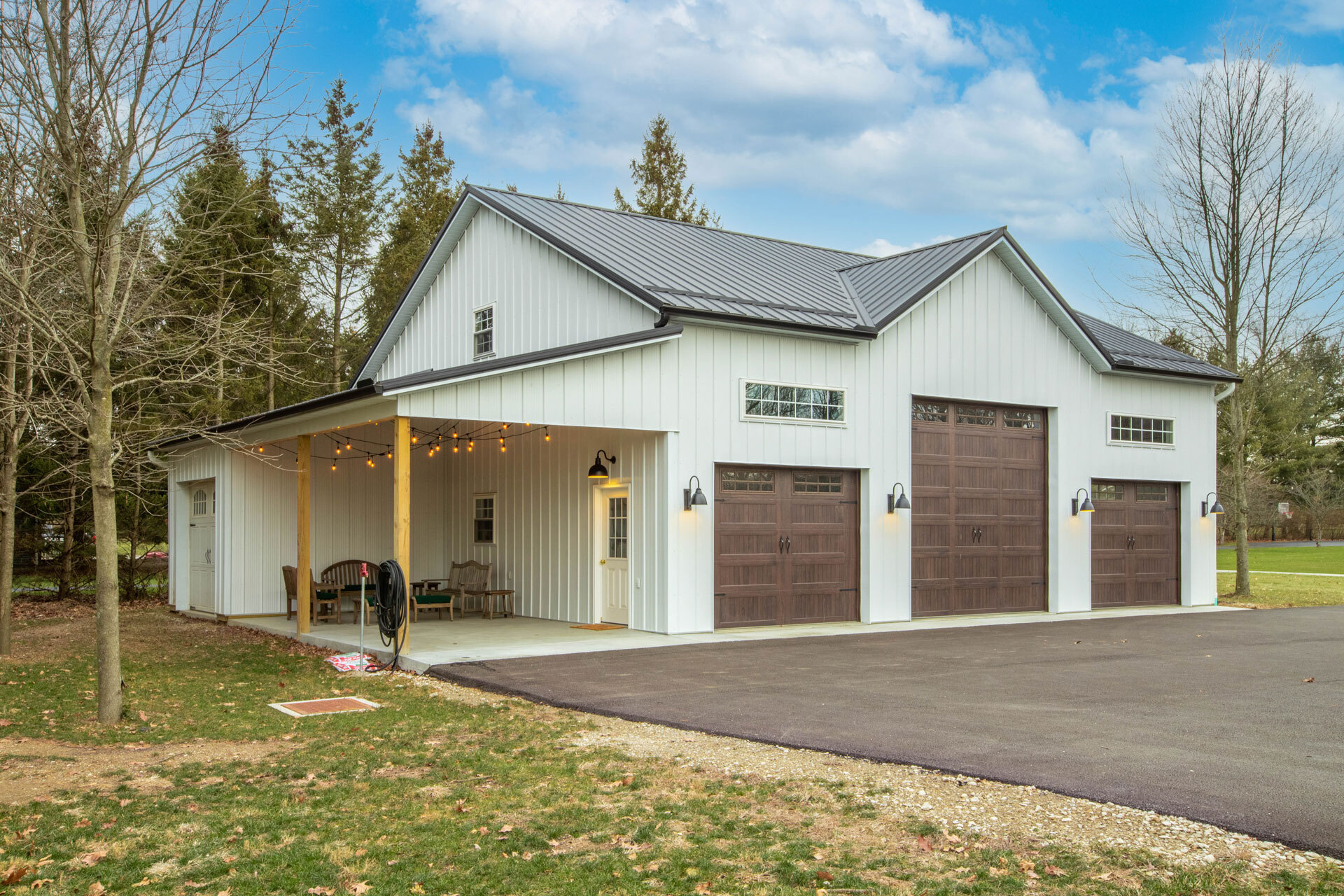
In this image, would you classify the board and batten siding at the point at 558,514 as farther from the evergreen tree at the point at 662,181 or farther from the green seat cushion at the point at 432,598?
the evergreen tree at the point at 662,181

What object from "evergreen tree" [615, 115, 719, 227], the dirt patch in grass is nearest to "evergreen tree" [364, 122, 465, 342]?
→ "evergreen tree" [615, 115, 719, 227]

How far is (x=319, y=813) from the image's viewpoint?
5621 millimetres

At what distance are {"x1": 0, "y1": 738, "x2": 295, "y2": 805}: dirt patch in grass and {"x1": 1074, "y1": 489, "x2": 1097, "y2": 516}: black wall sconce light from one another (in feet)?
45.2

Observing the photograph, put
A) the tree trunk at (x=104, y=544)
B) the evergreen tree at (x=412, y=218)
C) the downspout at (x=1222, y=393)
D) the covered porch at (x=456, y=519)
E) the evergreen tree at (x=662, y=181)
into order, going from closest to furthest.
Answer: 1. the tree trunk at (x=104, y=544)
2. the covered porch at (x=456, y=519)
3. the downspout at (x=1222, y=393)
4. the evergreen tree at (x=412, y=218)
5. the evergreen tree at (x=662, y=181)

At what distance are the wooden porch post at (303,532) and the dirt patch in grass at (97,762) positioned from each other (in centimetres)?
626

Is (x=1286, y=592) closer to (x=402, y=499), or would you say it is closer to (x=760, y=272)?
(x=760, y=272)

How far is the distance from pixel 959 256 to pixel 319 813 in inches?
532

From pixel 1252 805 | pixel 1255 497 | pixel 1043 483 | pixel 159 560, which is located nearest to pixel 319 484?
pixel 159 560

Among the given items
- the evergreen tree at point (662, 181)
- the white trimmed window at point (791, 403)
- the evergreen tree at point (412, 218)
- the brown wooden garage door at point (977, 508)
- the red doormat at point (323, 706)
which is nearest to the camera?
the red doormat at point (323, 706)

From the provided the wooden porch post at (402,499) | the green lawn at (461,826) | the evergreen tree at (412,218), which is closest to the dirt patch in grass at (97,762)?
the green lawn at (461,826)

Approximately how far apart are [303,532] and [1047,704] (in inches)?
376

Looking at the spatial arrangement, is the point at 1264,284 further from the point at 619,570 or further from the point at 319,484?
the point at 319,484

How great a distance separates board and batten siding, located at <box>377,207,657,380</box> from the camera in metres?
15.1

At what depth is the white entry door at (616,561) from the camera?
1469 centimetres
